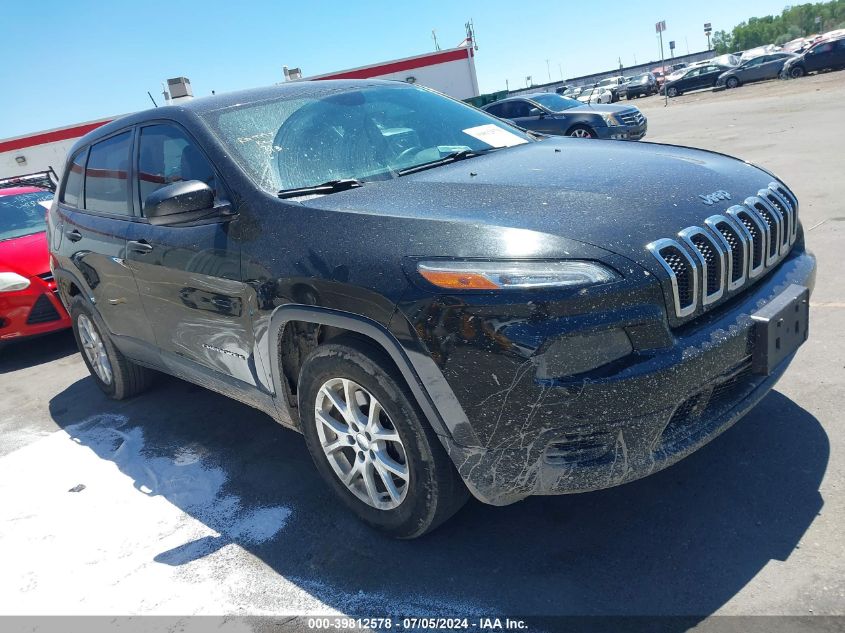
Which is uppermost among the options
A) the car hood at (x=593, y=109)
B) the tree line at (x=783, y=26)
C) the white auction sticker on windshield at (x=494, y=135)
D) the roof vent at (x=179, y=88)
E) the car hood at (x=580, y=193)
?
the tree line at (x=783, y=26)

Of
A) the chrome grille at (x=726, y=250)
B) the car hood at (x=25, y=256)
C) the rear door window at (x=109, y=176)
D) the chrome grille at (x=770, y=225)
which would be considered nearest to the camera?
the chrome grille at (x=726, y=250)

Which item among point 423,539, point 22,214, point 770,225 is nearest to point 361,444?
point 423,539

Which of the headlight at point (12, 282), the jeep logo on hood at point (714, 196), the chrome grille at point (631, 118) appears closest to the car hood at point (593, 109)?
the chrome grille at point (631, 118)

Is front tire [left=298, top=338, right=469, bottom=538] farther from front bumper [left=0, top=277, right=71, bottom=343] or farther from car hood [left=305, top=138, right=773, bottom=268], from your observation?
Result: front bumper [left=0, top=277, right=71, bottom=343]

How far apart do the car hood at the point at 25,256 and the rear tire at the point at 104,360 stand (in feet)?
5.40

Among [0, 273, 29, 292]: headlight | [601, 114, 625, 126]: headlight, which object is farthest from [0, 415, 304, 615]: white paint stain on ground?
[601, 114, 625, 126]: headlight

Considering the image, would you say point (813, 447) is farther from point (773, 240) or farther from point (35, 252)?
point (35, 252)

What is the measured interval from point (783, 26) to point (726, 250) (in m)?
167

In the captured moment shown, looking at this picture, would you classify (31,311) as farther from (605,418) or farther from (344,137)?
(605,418)

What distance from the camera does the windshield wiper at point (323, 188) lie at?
9.59 ft

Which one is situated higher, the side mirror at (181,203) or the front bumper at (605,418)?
the side mirror at (181,203)

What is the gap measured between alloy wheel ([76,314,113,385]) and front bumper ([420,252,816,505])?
3449 mm

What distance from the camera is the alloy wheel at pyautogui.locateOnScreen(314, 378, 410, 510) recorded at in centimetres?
262

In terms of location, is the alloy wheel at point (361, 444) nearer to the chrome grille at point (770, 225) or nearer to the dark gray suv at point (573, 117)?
the chrome grille at point (770, 225)
